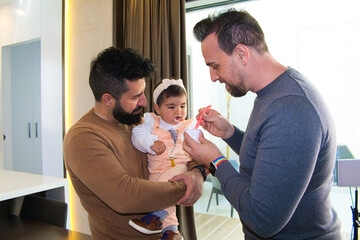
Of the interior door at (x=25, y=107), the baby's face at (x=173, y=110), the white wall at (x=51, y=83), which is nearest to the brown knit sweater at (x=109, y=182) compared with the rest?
the baby's face at (x=173, y=110)

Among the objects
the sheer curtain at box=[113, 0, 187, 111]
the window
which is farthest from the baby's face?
the window

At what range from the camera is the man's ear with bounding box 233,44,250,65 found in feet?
3.23

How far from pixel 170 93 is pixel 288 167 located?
3.94ft

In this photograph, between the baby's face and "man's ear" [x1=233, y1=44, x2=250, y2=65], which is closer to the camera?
"man's ear" [x1=233, y1=44, x2=250, y2=65]

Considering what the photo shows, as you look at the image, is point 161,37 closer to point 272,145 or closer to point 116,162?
point 116,162

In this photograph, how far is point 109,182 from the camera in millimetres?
1096

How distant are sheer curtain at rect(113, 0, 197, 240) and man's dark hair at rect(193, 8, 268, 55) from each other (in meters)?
1.66

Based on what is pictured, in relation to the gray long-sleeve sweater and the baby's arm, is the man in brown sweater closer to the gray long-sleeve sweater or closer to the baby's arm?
the baby's arm

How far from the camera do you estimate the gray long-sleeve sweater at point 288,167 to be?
30.3 inches

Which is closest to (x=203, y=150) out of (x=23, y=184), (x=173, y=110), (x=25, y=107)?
(x=173, y=110)

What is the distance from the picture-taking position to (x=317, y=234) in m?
0.93

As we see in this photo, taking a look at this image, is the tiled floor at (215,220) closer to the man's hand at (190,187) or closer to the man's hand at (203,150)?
the man's hand at (190,187)

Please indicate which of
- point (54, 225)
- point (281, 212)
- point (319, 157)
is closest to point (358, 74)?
point (319, 157)

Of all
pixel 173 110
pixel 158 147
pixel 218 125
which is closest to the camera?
pixel 218 125
